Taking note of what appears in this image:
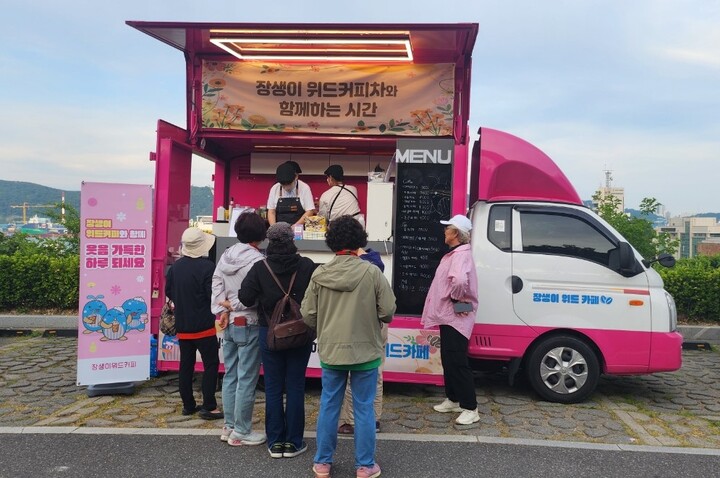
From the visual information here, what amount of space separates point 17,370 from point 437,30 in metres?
6.01

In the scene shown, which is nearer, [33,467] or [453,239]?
[33,467]

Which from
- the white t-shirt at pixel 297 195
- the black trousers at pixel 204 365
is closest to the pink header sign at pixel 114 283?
the black trousers at pixel 204 365

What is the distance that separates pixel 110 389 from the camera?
17.7 feet

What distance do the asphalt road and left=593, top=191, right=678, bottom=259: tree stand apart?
7.31 m

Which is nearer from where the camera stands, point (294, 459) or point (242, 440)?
point (294, 459)

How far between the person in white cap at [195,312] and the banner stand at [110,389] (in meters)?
0.98

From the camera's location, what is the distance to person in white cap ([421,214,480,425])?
454 centimetres

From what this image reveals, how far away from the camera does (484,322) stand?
17.5 feet

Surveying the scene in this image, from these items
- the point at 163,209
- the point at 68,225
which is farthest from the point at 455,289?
the point at 68,225

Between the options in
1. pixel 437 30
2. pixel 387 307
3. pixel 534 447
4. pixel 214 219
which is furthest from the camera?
pixel 214 219

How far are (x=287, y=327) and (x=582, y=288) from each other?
306cm

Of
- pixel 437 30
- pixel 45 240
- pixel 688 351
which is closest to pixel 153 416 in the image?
pixel 437 30

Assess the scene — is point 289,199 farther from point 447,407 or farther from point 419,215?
point 447,407

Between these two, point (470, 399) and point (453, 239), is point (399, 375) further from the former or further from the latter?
point (453, 239)
